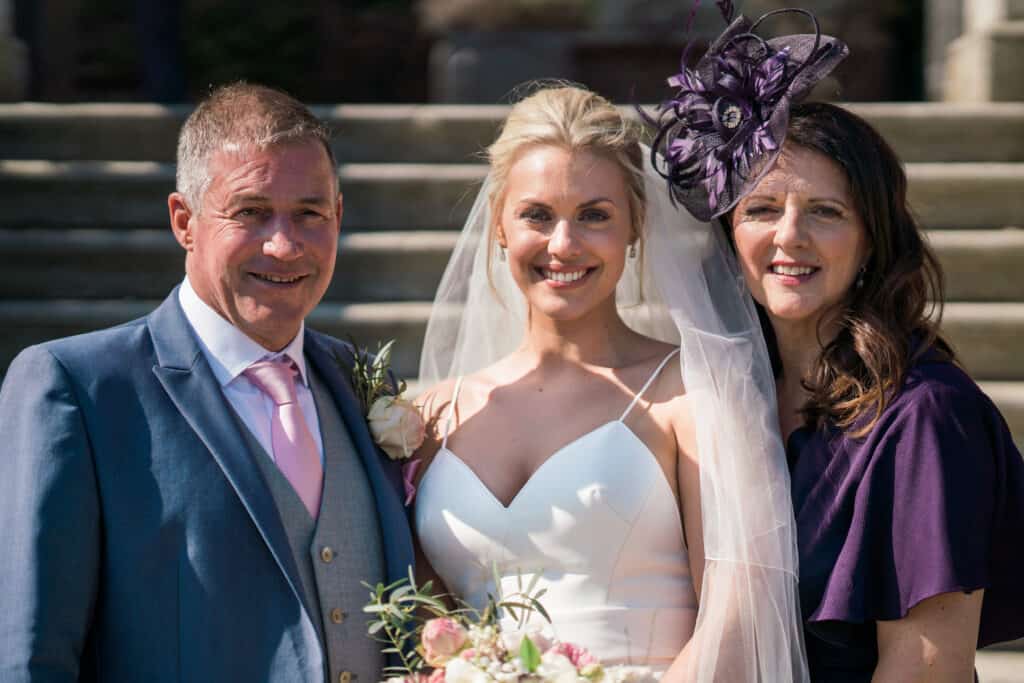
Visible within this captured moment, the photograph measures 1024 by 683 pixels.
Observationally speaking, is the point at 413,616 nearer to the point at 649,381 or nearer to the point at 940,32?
the point at 649,381

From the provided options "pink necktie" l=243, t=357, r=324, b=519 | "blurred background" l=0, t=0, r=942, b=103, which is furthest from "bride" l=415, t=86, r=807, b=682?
"blurred background" l=0, t=0, r=942, b=103

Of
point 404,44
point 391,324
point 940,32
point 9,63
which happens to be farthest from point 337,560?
point 404,44

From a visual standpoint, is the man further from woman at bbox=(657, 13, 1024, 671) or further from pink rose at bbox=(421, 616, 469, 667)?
woman at bbox=(657, 13, 1024, 671)

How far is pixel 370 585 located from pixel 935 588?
1.13 m

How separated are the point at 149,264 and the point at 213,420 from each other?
326 cm

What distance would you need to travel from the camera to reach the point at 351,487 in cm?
280

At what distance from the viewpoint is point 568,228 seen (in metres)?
3.06

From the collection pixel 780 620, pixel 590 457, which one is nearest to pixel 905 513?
pixel 780 620

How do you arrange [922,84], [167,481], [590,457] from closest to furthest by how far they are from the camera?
[167,481] → [590,457] → [922,84]

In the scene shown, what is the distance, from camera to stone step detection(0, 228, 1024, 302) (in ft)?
18.4

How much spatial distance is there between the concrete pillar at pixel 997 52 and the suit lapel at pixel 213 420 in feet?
16.0

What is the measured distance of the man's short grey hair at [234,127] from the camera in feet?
8.93

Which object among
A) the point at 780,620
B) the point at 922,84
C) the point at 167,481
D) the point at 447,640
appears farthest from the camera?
the point at 922,84

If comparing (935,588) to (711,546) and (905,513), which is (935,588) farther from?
(711,546)
